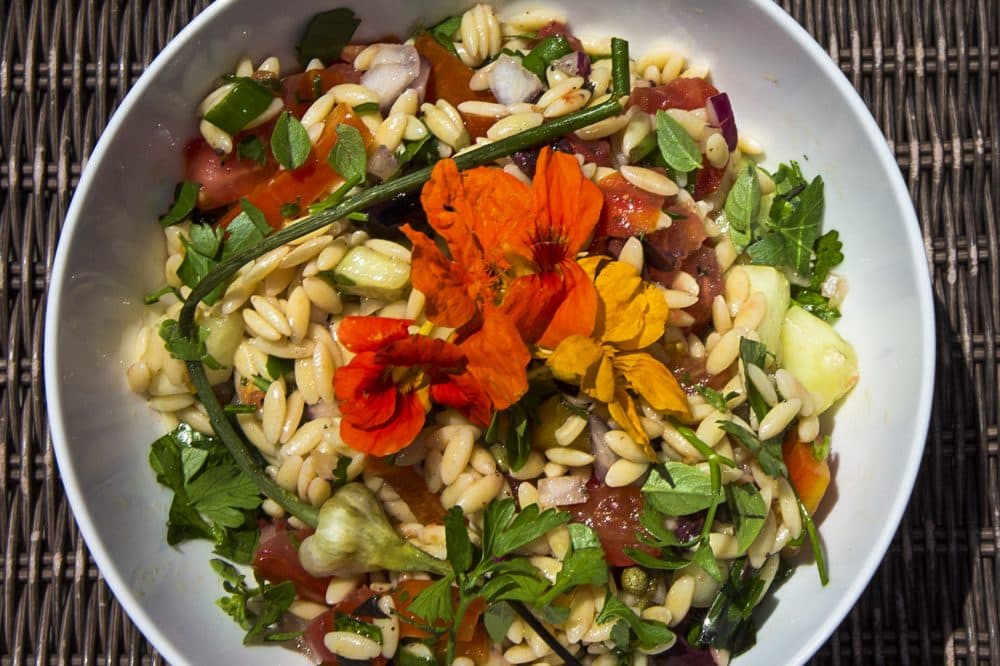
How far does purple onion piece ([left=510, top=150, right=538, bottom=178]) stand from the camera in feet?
4.04

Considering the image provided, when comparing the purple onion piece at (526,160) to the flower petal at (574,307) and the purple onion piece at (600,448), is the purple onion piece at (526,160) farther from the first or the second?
the purple onion piece at (600,448)

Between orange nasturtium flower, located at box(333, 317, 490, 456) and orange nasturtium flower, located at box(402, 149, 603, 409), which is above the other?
orange nasturtium flower, located at box(402, 149, 603, 409)

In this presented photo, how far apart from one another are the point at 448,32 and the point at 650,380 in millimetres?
615

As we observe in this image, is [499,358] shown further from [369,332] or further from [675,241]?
[675,241]

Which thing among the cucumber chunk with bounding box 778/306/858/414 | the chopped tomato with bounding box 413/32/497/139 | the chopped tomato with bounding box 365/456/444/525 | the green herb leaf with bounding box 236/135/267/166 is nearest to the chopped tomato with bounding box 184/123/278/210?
the green herb leaf with bounding box 236/135/267/166

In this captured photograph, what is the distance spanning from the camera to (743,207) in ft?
4.33

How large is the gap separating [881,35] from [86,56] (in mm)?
1412

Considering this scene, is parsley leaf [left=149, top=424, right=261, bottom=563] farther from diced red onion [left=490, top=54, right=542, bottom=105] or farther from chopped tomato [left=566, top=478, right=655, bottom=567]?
diced red onion [left=490, top=54, right=542, bottom=105]

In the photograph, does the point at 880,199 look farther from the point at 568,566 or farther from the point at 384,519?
the point at 384,519

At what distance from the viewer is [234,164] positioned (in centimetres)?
129

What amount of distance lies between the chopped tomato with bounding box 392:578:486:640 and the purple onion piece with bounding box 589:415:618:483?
0.24 metres

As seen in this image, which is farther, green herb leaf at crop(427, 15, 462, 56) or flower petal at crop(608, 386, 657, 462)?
green herb leaf at crop(427, 15, 462, 56)

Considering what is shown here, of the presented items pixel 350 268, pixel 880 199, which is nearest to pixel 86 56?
pixel 350 268

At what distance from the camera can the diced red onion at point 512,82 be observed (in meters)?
1.28
